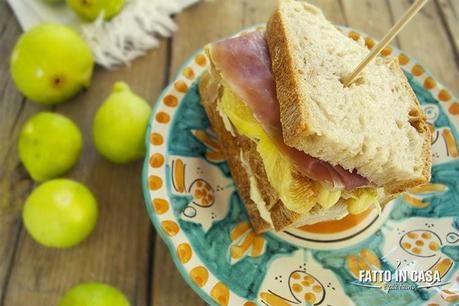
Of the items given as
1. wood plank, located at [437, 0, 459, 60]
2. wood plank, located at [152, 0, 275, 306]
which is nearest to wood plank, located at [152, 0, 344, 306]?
wood plank, located at [152, 0, 275, 306]

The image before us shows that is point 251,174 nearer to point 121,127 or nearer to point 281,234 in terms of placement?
point 281,234

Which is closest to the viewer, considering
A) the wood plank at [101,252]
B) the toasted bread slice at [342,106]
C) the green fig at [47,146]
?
the toasted bread slice at [342,106]

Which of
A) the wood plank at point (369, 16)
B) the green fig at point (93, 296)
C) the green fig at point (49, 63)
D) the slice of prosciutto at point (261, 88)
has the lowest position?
the green fig at point (93, 296)

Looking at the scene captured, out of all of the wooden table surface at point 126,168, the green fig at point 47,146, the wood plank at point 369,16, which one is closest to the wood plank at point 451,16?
the wooden table surface at point 126,168

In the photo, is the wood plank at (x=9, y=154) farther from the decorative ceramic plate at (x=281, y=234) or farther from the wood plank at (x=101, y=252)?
the decorative ceramic plate at (x=281, y=234)

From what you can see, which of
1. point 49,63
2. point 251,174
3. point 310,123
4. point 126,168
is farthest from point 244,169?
point 49,63

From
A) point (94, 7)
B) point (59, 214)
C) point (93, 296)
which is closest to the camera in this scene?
point (93, 296)
